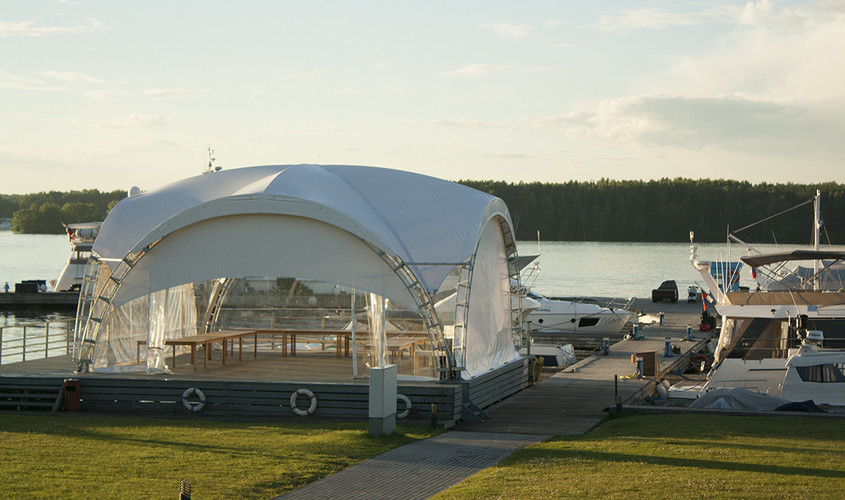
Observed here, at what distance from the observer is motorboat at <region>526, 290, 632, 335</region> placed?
41.1 metres

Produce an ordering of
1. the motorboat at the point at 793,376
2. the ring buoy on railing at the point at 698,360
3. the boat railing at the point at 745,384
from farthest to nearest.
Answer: the ring buoy on railing at the point at 698,360 < the boat railing at the point at 745,384 < the motorboat at the point at 793,376

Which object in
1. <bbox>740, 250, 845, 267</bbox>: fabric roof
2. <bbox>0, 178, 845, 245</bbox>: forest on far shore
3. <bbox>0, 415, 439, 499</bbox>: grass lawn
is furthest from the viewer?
<bbox>0, 178, 845, 245</bbox>: forest on far shore

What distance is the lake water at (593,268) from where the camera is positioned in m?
84.2

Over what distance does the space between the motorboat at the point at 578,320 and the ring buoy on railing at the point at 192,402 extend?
25.0 m

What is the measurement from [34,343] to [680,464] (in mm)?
24132

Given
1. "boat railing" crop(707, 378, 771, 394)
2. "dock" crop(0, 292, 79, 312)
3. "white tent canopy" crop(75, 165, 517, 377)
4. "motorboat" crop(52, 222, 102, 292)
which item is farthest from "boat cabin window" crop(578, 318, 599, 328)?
"motorboat" crop(52, 222, 102, 292)

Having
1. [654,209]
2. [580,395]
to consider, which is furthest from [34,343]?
[654,209]

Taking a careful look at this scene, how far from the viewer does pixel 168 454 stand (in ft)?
43.4

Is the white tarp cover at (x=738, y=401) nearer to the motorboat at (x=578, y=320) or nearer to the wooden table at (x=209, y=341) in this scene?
the wooden table at (x=209, y=341)

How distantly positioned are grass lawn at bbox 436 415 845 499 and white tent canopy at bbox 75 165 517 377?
415cm

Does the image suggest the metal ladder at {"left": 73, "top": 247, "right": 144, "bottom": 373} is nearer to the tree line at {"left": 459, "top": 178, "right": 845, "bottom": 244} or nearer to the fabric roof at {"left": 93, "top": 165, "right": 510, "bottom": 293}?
the fabric roof at {"left": 93, "top": 165, "right": 510, "bottom": 293}

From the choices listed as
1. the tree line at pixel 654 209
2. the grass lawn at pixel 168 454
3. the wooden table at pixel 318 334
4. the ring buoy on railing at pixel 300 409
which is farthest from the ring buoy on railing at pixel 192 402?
the tree line at pixel 654 209

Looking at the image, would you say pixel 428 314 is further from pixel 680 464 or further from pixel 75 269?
pixel 75 269

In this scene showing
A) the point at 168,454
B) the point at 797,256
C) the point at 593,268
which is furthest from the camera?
the point at 593,268
